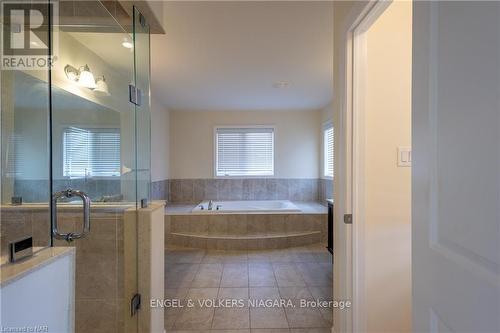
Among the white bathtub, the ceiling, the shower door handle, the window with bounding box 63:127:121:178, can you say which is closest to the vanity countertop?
the shower door handle

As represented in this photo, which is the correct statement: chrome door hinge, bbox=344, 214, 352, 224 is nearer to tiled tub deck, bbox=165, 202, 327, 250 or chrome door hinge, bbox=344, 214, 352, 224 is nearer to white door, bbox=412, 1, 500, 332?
white door, bbox=412, 1, 500, 332

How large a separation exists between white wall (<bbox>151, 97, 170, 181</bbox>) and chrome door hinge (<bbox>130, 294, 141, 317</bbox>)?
2.71 metres

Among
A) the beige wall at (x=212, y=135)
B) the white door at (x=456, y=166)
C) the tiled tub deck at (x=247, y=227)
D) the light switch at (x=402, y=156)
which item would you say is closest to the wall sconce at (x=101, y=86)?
the white door at (x=456, y=166)

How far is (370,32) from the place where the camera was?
1626mm

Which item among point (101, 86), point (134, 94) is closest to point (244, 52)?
point (134, 94)

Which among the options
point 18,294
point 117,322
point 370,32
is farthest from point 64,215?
point 370,32

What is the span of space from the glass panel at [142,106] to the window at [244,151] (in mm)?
3083

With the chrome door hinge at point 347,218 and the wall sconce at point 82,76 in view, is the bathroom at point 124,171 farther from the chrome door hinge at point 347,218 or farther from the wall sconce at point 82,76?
the chrome door hinge at point 347,218

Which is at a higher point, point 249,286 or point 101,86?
point 101,86

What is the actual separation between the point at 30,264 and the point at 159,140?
12.6ft

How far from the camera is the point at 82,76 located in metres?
1.98

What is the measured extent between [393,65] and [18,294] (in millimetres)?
2091

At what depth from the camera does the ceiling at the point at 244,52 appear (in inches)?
77.3

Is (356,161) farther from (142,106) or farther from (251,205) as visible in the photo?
(251,205)
